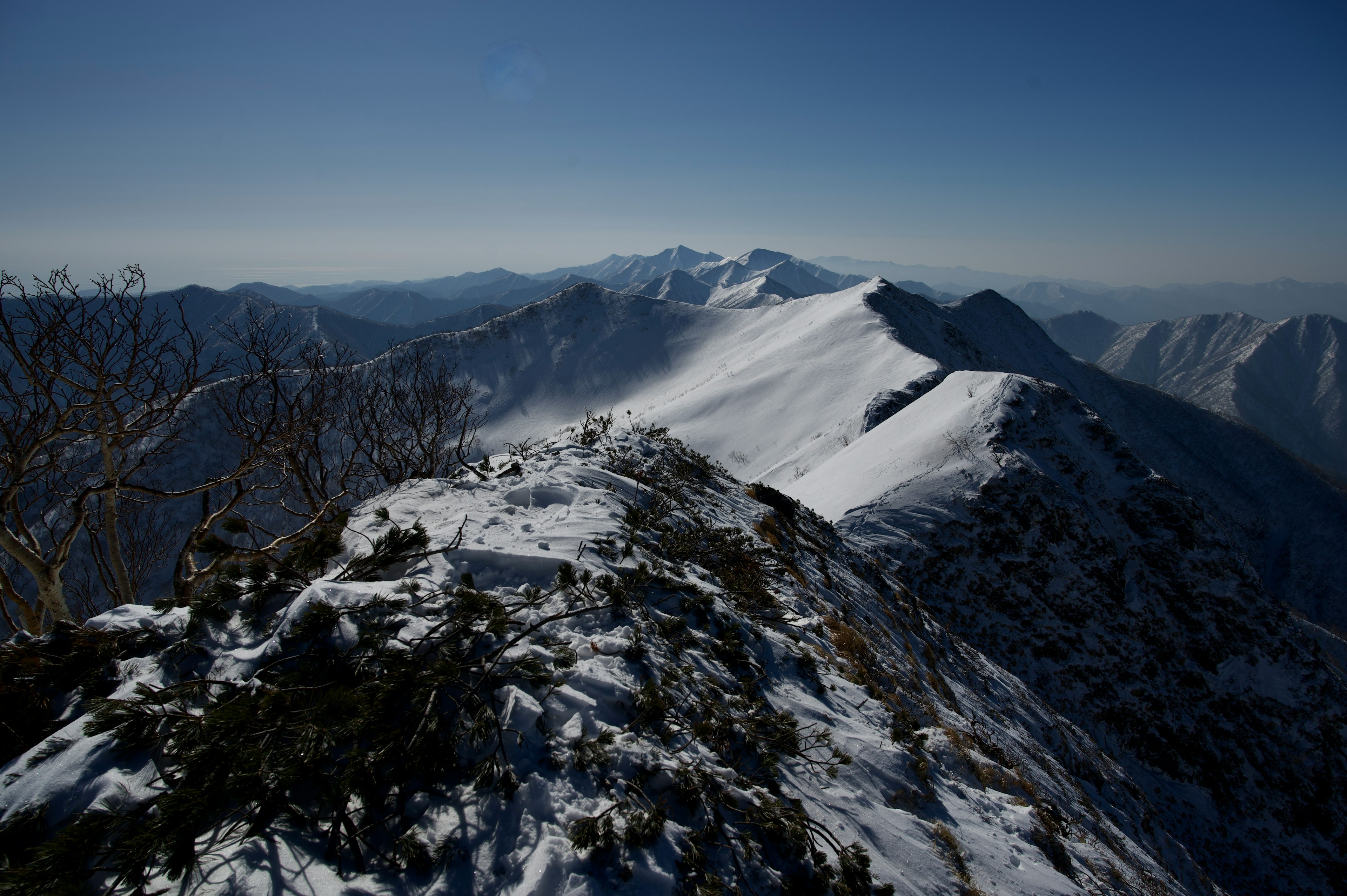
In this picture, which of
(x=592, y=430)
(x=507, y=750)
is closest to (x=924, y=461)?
(x=592, y=430)

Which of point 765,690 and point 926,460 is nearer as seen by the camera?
point 765,690

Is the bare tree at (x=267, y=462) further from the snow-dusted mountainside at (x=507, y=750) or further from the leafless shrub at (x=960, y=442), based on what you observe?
the leafless shrub at (x=960, y=442)

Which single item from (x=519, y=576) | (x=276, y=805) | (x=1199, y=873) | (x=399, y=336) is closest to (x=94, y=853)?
(x=276, y=805)

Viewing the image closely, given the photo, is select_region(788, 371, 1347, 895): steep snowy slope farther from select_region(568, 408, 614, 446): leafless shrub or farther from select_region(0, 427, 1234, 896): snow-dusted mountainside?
select_region(0, 427, 1234, 896): snow-dusted mountainside

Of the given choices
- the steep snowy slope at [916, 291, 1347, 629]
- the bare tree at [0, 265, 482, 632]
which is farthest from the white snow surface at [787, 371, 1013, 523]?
the steep snowy slope at [916, 291, 1347, 629]

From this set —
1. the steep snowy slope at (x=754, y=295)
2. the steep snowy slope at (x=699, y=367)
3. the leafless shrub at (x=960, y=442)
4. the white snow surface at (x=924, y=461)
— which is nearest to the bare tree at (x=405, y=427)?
the white snow surface at (x=924, y=461)

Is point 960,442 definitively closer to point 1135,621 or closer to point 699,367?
point 1135,621

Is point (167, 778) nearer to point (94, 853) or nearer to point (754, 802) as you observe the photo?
point (94, 853)
